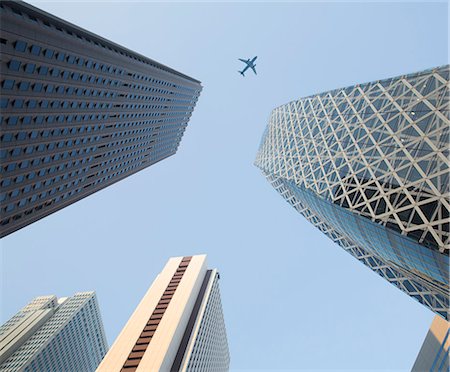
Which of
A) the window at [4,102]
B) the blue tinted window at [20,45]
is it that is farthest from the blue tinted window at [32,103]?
the blue tinted window at [20,45]

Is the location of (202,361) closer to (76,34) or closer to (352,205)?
(352,205)

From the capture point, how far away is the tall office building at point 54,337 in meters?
137

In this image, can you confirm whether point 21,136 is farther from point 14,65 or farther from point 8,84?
point 14,65

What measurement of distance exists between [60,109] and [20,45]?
16.5 meters

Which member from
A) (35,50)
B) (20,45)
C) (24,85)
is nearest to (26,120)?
(24,85)

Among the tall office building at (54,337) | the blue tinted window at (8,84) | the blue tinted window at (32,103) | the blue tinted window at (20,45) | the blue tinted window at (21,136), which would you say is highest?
the blue tinted window at (20,45)

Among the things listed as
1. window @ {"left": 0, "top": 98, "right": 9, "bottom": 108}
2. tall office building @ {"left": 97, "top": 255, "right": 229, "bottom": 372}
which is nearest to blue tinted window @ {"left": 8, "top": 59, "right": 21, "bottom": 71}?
window @ {"left": 0, "top": 98, "right": 9, "bottom": 108}

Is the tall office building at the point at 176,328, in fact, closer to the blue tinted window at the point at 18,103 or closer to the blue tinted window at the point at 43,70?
the blue tinted window at the point at 18,103

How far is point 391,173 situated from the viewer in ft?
140

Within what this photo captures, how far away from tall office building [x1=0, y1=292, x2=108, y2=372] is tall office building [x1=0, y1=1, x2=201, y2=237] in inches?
3605

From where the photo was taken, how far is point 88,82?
68625mm

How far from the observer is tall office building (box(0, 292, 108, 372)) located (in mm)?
137125

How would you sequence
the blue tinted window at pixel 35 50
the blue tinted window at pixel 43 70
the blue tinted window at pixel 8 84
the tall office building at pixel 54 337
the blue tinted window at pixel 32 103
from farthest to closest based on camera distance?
the tall office building at pixel 54 337, the blue tinted window at pixel 32 103, the blue tinted window at pixel 43 70, the blue tinted window at pixel 35 50, the blue tinted window at pixel 8 84

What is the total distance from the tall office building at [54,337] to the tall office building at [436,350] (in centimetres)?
13857
